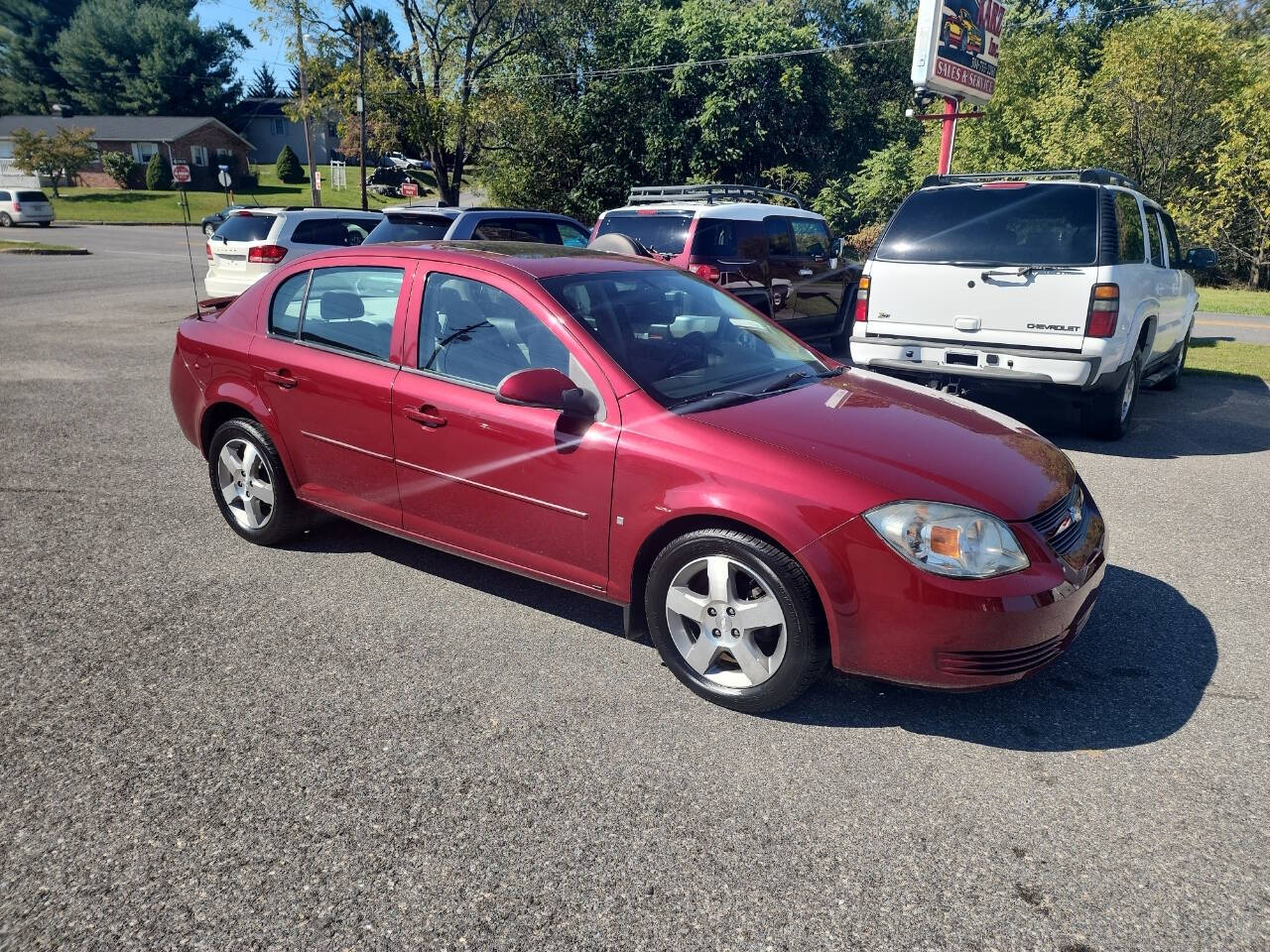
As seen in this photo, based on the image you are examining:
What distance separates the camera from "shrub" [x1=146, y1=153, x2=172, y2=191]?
202 feet

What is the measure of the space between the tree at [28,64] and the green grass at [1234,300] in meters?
87.8

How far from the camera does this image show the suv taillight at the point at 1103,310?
21.6 feet

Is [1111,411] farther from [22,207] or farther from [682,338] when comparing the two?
[22,207]

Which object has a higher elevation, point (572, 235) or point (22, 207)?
point (572, 235)

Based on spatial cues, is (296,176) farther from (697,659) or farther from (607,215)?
(697,659)

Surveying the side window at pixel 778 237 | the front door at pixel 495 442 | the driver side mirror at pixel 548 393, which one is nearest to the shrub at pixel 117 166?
the side window at pixel 778 237

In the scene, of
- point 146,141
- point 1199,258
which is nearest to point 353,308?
point 1199,258

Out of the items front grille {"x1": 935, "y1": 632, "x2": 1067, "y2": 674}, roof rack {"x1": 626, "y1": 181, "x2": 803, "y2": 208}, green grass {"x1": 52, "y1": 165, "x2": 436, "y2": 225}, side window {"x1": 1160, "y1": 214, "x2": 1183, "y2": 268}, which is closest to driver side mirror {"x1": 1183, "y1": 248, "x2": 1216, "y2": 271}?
side window {"x1": 1160, "y1": 214, "x2": 1183, "y2": 268}

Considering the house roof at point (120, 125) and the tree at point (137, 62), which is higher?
the tree at point (137, 62)

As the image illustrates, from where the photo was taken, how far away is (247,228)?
13398 millimetres

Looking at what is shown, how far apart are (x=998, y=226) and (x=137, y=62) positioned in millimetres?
89207

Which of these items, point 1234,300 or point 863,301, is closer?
point 863,301

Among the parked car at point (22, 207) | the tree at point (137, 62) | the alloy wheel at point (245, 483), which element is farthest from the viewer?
the tree at point (137, 62)

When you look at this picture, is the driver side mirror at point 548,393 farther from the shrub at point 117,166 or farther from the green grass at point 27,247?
the shrub at point 117,166
